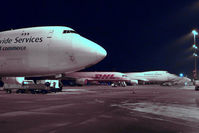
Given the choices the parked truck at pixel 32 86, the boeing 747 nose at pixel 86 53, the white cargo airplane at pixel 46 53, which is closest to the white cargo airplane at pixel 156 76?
the parked truck at pixel 32 86

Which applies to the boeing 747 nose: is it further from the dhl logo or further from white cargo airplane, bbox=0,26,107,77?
the dhl logo

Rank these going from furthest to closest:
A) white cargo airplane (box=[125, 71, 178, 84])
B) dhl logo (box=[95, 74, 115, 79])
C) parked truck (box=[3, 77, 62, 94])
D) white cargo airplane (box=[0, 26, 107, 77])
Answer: white cargo airplane (box=[125, 71, 178, 84]) < dhl logo (box=[95, 74, 115, 79]) < parked truck (box=[3, 77, 62, 94]) < white cargo airplane (box=[0, 26, 107, 77])

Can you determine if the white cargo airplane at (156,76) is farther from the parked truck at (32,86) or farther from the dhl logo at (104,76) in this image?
the parked truck at (32,86)

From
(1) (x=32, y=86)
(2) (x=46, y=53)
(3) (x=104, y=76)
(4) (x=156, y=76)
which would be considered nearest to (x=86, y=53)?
(2) (x=46, y=53)

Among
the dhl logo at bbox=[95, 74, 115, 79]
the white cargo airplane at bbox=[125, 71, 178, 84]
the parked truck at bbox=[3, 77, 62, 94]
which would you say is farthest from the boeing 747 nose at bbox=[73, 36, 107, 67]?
the white cargo airplane at bbox=[125, 71, 178, 84]

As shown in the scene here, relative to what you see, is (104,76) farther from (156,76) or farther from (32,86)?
(32,86)

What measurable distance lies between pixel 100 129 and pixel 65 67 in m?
8.40

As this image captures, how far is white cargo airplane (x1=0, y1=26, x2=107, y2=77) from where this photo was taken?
14703mm

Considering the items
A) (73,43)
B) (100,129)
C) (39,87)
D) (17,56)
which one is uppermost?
(73,43)

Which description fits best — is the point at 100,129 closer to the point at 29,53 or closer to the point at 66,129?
the point at 66,129

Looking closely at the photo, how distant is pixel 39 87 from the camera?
25.7m

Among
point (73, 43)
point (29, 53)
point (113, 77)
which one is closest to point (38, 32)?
point (29, 53)

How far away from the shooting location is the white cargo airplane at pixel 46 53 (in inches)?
579

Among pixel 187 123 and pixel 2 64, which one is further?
pixel 2 64
